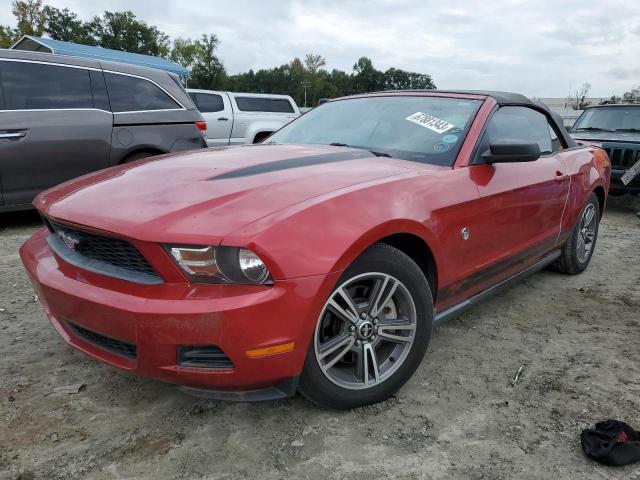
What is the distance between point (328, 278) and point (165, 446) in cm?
92

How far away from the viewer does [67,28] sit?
46.4 metres

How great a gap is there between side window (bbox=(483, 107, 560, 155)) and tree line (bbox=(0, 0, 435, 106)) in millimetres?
21019

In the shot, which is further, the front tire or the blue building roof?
the blue building roof

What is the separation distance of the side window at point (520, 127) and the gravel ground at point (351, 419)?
123 cm

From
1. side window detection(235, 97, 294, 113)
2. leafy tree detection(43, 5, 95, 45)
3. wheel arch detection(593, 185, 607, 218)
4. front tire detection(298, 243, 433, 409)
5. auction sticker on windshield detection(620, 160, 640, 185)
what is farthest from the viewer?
leafy tree detection(43, 5, 95, 45)

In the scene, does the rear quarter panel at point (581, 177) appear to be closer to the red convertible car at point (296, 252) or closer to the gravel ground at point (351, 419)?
the red convertible car at point (296, 252)

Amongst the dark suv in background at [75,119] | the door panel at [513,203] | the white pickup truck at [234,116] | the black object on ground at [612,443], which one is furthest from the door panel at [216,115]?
the black object on ground at [612,443]

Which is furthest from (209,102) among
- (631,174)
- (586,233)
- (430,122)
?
(430,122)

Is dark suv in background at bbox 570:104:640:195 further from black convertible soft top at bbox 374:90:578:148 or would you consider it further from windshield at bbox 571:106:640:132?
black convertible soft top at bbox 374:90:578:148

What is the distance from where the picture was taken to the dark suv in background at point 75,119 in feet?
16.2

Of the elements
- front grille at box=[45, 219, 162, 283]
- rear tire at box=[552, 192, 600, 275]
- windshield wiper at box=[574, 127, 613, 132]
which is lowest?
rear tire at box=[552, 192, 600, 275]

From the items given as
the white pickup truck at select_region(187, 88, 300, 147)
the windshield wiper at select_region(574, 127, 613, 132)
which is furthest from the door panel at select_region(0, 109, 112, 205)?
the windshield wiper at select_region(574, 127, 613, 132)

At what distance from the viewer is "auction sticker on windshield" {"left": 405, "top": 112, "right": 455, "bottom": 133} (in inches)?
116

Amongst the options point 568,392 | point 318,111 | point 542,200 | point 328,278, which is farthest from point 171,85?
point 568,392
